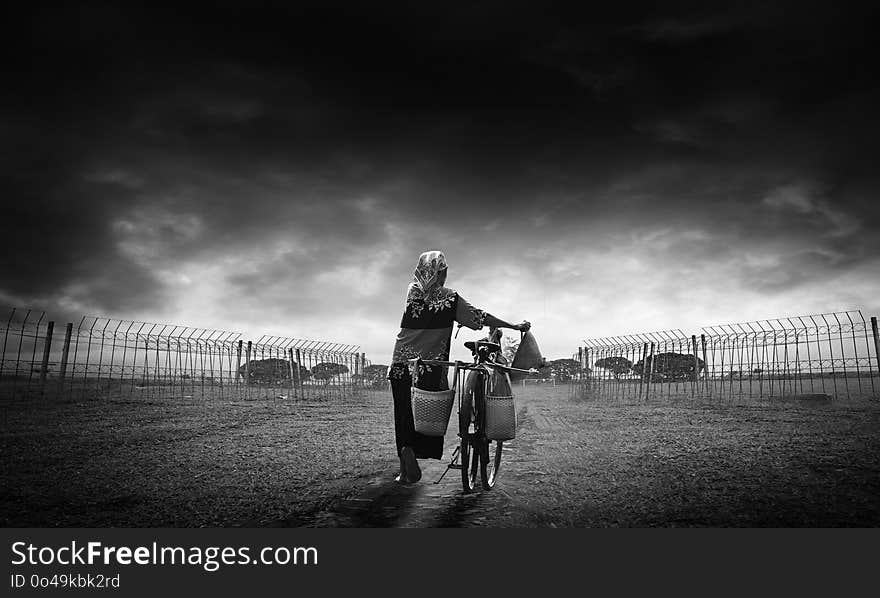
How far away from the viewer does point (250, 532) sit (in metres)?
3.82

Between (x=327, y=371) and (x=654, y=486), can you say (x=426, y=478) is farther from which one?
(x=327, y=371)

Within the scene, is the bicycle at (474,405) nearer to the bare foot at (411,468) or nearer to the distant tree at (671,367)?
the bare foot at (411,468)

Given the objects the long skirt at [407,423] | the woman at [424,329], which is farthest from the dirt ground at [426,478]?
the woman at [424,329]

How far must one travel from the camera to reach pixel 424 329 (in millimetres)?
5469

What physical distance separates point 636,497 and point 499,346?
188cm

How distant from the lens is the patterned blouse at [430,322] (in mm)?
5434

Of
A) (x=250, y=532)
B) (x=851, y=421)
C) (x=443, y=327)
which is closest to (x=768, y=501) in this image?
(x=443, y=327)

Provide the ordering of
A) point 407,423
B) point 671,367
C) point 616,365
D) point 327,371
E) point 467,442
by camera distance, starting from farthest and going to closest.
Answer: point 327,371 → point 616,365 → point 671,367 → point 407,423 → point 467,442

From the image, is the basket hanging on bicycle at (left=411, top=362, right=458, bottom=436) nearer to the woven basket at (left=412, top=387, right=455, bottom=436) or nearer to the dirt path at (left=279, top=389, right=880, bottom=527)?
the woven basket at (left=412, top=387, right=455, bottom=436)

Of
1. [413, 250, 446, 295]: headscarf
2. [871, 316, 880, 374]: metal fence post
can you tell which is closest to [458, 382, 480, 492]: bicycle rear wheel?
[413, 250, 446, 295]: headscarf

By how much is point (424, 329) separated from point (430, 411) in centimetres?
81

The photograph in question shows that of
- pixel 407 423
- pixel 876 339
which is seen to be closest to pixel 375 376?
pixel 876 339

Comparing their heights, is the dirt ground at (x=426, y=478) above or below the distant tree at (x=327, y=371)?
below

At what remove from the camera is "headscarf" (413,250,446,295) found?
547cm
